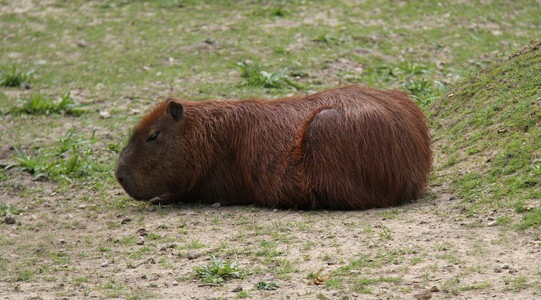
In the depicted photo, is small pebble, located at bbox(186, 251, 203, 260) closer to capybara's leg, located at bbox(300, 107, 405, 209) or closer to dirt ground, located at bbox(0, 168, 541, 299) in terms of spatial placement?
dirt ground, located at bbox(0, 168, 541, 299)

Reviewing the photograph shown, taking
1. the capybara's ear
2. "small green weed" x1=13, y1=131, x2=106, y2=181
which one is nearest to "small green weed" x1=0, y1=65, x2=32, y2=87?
"small green weed" x1=13, y1=131, x2=106, y2=181

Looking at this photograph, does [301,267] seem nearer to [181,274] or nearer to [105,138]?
[181,274]

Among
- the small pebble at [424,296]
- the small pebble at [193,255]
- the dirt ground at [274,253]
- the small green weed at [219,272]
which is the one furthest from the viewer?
the small pebble at [193,255]

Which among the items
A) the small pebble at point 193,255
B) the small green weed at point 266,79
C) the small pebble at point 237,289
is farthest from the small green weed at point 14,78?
the small pebble at point 237,289

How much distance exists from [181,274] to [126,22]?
7.44 m

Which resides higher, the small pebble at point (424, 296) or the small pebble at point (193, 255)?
the small pebble at point (424, 296)

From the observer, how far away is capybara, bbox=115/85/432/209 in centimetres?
529

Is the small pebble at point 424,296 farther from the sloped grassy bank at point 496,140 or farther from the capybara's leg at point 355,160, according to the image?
the capybara's leg at point 355,160

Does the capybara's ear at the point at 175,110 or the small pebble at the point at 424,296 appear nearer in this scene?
the small pebble at the point at 424,296

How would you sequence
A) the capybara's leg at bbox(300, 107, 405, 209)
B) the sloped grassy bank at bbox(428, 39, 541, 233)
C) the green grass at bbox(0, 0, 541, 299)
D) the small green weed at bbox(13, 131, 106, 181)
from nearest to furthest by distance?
the green grass at bbox(0, 0, 541, 299)
the sloped grassy bank at bbox(428, 39, 541, 233)
the capybara's leg at bbox(300, 107, 405, 209)
the small green weed at bbox(13, 131, 106, 181)

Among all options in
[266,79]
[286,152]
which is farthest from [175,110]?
[266,79]

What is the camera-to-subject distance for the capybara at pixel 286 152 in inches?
208

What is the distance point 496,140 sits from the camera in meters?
5.67

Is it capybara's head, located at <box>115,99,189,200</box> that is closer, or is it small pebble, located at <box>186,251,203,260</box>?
small pebble, located at <box>186,251,203,260</box>
